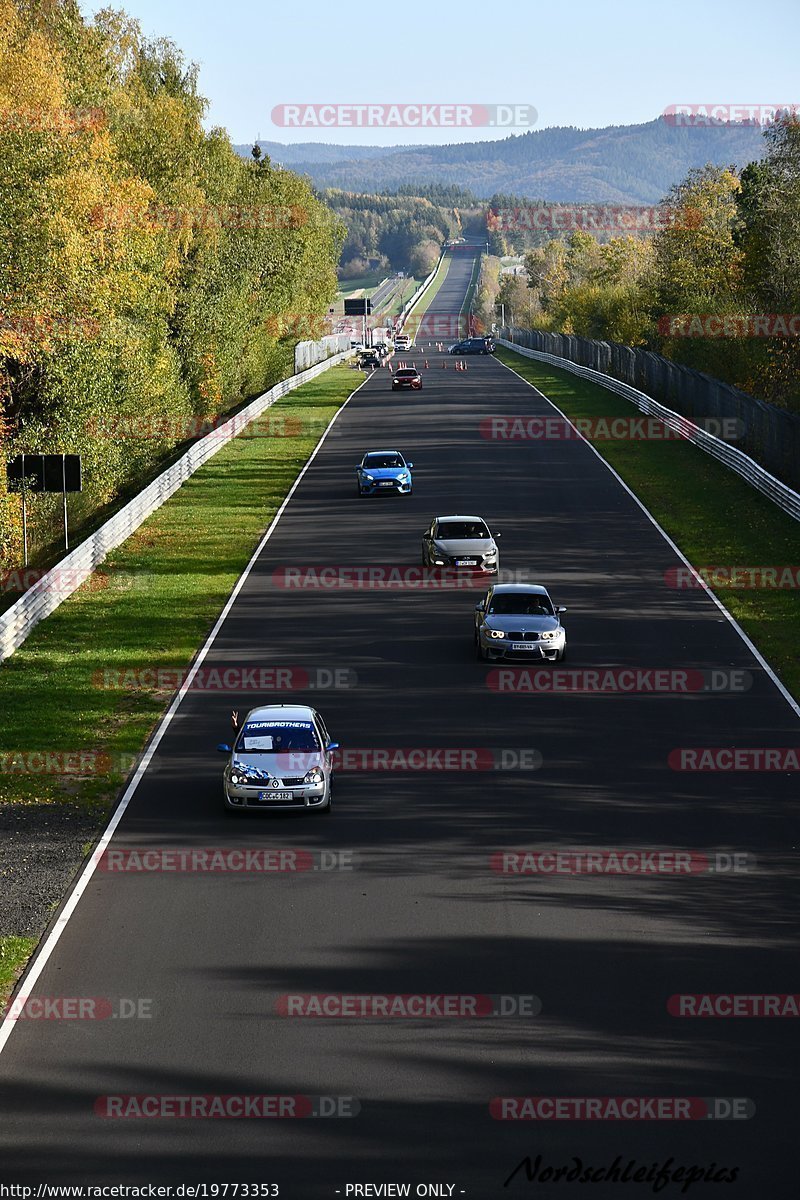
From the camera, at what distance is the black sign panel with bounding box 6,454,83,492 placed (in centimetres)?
3741

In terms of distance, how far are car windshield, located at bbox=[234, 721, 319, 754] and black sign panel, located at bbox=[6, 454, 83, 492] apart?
17218 millimetres

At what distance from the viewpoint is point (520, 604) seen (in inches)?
1189

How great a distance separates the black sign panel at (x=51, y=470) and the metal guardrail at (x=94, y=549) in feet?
6.43

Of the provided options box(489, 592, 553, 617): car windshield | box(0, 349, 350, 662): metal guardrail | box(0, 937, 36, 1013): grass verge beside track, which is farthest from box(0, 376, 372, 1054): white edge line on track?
box(489, 592, 553, 617): car windshield

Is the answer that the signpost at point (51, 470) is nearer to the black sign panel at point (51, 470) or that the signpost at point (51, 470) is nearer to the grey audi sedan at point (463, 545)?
the black sign panel at point (51, 470)

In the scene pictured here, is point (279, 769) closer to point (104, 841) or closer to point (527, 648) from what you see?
point (104, 841)

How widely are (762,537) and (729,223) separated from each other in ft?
185

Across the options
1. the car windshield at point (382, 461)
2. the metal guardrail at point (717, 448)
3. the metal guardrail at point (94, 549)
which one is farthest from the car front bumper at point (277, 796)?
the car windshield at point (382, 461)

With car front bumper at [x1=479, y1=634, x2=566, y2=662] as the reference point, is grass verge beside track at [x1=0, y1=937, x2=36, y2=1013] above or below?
below

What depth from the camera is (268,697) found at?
1087 inches

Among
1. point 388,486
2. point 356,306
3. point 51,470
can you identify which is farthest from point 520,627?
point 356,306

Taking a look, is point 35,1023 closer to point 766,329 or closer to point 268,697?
point 268,697

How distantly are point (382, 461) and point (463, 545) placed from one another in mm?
Result: 14541

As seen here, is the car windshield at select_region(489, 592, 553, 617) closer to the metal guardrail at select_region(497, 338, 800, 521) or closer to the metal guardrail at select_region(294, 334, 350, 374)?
the metal guardrail at select_region(497, 338, 800, 521)
